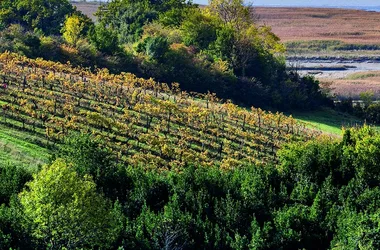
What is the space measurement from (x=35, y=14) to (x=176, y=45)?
2211 centimetres

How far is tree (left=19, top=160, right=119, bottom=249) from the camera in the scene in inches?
886

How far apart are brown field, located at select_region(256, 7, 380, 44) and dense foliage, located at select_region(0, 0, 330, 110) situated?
63436 mm

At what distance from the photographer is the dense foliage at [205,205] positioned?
23125mm

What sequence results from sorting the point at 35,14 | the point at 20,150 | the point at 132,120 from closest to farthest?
the point at 20,150 → the point at 132,120 → the point at 35,14

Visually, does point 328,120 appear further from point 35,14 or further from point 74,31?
point 35,14

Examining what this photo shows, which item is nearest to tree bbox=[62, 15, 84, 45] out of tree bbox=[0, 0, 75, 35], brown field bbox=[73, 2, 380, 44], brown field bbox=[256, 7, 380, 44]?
tree bbox=[0, 0, 75, 35]

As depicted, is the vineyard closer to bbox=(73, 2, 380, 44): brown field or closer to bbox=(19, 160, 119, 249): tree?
bbox=(19, 160, 119, 249): tree

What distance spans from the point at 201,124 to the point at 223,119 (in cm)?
448

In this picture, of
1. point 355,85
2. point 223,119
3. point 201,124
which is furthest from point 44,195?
point 355,85

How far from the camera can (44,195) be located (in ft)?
73.8

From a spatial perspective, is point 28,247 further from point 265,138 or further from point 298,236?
point 265,138

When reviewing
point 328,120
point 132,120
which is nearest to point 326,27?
point 328,120

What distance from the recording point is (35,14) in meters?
82.9

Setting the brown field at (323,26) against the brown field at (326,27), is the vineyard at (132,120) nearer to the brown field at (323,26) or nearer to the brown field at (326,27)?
the brown field at (323,26)
